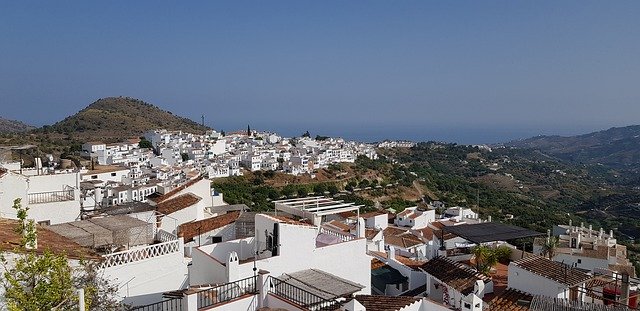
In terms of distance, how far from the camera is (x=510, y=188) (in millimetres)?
101625

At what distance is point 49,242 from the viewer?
10109mm

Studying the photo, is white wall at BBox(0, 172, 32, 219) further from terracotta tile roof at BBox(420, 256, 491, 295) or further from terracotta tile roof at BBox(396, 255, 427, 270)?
terracotta tile roof at BBox(396, 255, 427, 270)

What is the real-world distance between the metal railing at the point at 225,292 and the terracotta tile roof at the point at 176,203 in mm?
10062

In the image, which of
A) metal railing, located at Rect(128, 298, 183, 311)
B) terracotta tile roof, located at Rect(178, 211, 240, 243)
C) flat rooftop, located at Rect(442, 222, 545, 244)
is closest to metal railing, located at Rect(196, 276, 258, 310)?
metal railing, located at Rect(128, 298, 183, 311)

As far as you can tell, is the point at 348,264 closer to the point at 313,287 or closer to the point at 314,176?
the point at 313,287

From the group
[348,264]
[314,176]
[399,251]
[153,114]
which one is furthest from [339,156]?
[348,264]

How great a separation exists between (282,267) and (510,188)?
99.6m

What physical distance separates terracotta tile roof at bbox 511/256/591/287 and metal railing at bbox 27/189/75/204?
1328 centimetres

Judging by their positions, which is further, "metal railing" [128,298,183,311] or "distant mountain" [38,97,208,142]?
"distant mountain" [38,97,208,142]

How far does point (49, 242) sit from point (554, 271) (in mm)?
12104

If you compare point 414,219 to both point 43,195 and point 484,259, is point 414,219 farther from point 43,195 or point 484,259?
point 43,195

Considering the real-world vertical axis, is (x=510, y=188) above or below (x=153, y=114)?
below

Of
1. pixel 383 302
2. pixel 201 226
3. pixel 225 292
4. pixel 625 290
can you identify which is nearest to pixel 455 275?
pixel 383 302

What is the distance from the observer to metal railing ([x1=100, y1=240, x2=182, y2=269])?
9.99 m
